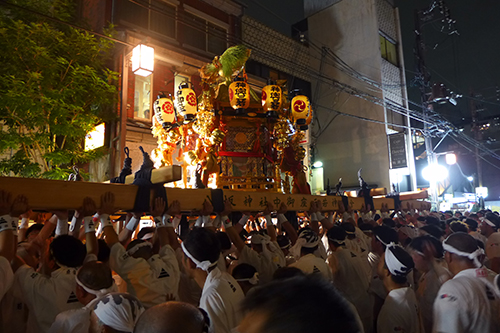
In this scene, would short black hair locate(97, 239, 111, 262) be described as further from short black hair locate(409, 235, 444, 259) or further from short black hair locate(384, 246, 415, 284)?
short black hair locate(409, 235, 444, 259)

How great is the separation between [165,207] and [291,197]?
2.54 metres

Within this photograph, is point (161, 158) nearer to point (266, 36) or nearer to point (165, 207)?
point (165, 207)

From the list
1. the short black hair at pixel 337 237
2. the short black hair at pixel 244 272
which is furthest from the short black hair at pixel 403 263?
the short black hair at pixel 244 272

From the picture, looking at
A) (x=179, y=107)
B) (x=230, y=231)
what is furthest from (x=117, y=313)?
(x=179, y=107)

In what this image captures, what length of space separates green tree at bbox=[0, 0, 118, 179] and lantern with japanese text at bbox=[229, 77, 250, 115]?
135 inches

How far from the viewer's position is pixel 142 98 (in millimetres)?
12750

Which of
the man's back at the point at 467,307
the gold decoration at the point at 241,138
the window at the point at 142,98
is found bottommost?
the man's back at the point at 467,307

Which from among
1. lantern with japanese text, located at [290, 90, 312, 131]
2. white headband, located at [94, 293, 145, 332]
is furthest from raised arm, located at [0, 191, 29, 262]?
lantern with japanese text, located at [290, 90, 312, 131]

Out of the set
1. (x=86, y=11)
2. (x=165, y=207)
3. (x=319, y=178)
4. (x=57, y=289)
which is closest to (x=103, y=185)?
(x=165, y=207)

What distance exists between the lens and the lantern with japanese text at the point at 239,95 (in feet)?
26.8

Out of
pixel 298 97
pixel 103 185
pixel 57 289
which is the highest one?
pixel 298 97

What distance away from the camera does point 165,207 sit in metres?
3.52

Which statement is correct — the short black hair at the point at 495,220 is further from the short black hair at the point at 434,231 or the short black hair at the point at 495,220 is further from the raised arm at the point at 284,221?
the raised arm at the point at 284,221

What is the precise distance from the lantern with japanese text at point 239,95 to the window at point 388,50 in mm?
14663
